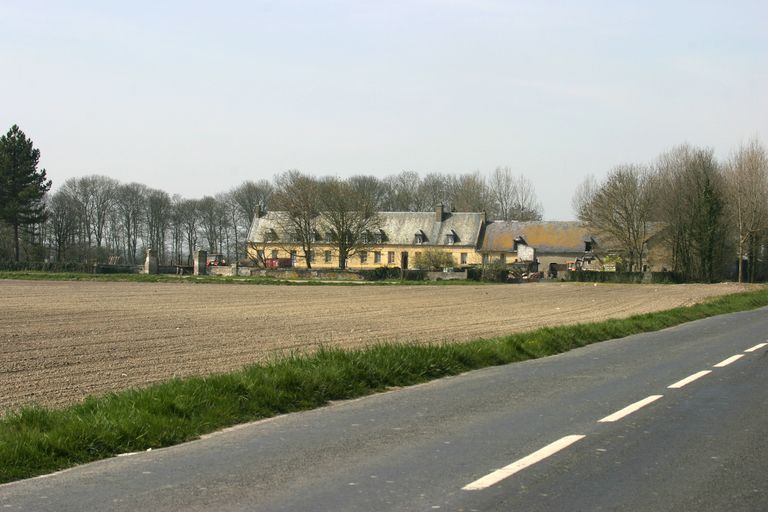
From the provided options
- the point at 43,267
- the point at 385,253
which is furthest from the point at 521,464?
the point at 385,253

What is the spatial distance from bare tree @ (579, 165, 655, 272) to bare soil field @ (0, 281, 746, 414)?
41.4 m

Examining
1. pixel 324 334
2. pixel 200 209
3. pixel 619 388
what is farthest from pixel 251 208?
pixel 619 388

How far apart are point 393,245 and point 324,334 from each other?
297ft

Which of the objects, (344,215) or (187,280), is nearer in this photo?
(187,280)

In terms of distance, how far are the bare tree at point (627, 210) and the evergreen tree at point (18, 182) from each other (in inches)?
2306

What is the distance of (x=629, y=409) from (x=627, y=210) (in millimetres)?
80127

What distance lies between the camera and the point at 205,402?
10.0 meters

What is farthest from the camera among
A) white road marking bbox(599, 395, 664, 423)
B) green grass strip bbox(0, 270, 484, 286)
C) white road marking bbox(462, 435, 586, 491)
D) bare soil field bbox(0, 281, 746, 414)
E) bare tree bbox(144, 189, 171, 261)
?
bare tree bbox(144, 189, 171, 261)

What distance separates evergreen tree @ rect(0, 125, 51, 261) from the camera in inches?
3420

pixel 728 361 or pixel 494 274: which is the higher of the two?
pixel 728 361

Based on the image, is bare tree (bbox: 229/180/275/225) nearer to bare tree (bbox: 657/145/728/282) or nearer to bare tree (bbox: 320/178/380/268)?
bare tree (bbox: 320/178/380/268)

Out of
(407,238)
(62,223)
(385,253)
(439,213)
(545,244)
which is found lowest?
(385,253)

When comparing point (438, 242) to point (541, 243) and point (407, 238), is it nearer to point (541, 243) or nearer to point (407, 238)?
point (407, 238)

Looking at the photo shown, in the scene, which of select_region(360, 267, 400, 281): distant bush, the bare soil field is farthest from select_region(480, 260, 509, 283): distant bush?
the bare soil field
